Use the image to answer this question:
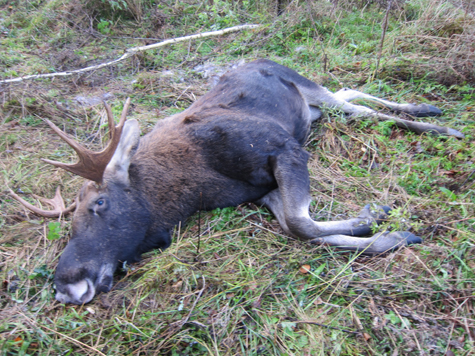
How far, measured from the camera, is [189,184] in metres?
3.61

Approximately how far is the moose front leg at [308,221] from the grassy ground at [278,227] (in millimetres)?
116

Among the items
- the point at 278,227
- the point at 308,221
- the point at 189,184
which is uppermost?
the point at 189,184

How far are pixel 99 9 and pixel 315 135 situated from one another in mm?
6318

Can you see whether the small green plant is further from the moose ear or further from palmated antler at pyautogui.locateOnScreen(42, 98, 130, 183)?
palmated antler at pyautogui.locateOnScreen(42, 98, 130, 183)

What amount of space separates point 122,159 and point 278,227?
1.75 metres

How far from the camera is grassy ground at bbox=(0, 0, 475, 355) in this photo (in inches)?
101

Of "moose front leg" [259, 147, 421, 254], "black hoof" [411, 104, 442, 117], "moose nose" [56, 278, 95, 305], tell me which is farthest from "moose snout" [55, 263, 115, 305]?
"black hoof" [411, 104, 442, 117]

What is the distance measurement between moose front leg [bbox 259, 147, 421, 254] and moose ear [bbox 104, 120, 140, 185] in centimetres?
151

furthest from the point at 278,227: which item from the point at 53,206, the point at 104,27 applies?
the point at 104,27

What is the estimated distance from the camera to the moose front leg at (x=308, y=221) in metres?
3.21

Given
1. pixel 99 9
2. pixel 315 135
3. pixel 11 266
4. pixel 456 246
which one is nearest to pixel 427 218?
pixel 456 246

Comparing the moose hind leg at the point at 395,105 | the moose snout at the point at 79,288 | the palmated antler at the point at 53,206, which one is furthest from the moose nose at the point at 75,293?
the moose hind leg at the point at 395,105

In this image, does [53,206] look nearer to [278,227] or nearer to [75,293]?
[75,293]

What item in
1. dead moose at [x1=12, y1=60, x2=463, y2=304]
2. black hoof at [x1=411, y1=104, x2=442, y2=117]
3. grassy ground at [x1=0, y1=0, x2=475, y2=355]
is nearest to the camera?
grassy ground at [x1=0, y1=0, x2=475, y2=355]
